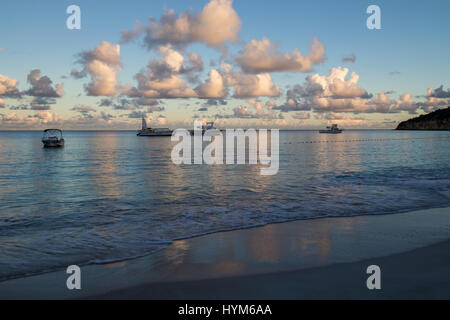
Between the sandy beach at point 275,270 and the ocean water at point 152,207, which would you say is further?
the ocean water at point 152,207

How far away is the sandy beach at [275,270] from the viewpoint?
6836 millimetres

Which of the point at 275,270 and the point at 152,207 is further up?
the point at 275,270

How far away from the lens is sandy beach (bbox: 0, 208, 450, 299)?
6836 millimetres

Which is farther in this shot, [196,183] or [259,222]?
[196,183]

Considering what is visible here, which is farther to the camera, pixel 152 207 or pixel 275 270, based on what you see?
pixel 152 207

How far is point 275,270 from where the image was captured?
791 centimetres

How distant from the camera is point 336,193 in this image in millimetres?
19703

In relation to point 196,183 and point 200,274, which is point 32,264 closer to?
point 200,274

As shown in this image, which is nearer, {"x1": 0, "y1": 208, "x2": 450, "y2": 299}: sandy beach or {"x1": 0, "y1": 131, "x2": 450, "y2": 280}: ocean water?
{"x1": 0, "y1": 208, "x2": 450, "y2": 299}: sandy beach

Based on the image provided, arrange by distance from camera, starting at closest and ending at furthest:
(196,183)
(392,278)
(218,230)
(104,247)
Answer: (392,278) → (104,247) → (218,230) → (196,183)

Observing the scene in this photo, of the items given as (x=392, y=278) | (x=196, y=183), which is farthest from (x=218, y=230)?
(x=196, y=183)

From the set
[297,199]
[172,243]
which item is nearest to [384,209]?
[297,199]
